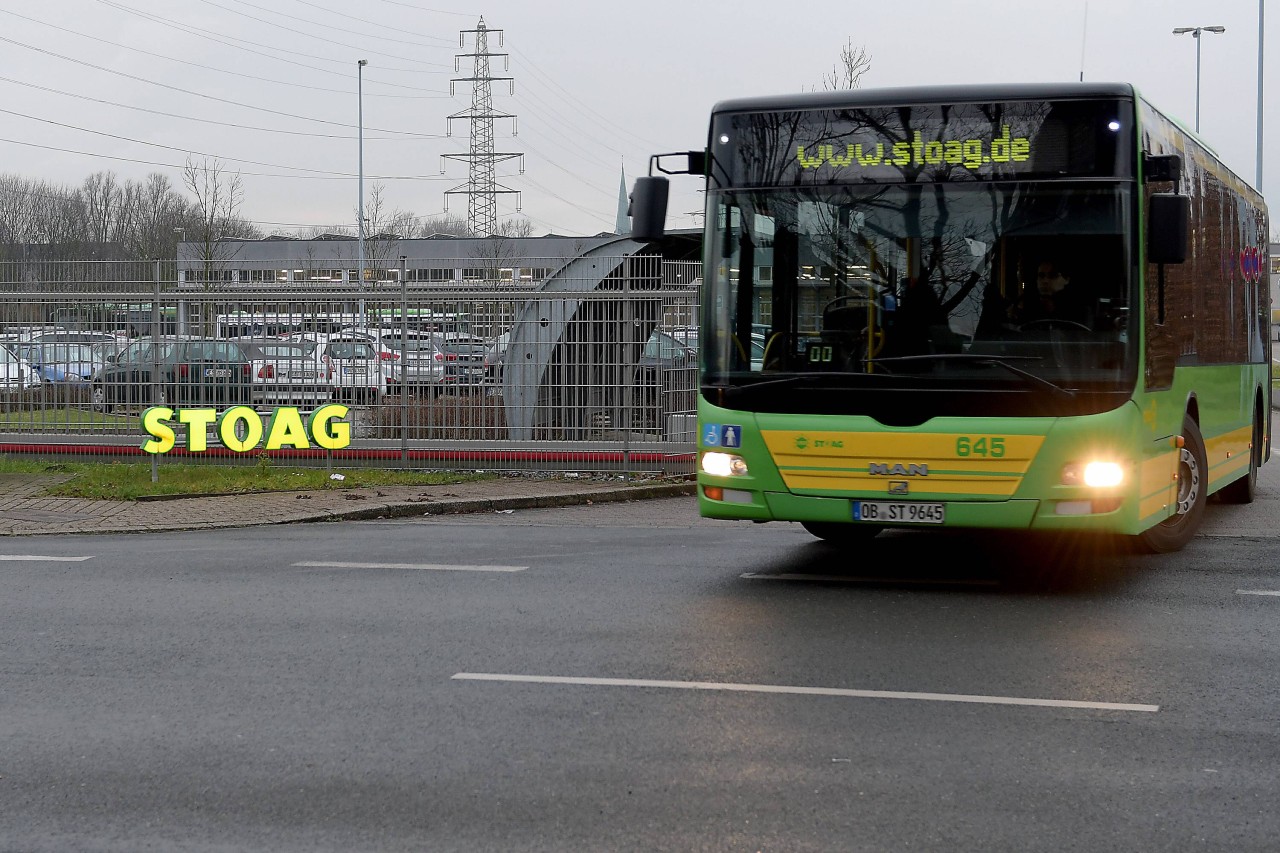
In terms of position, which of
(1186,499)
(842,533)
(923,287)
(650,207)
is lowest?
(842,533)

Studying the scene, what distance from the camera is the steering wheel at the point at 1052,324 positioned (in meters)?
8.41

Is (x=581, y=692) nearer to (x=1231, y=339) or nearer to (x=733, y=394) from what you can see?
(x=733, y=394)

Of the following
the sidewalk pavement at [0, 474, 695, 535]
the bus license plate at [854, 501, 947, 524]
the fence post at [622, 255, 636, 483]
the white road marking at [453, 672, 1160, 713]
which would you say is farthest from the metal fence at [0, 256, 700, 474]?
the white road marking at [453, 672, 1160, 713]

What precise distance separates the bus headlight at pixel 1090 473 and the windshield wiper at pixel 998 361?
15.6 inches

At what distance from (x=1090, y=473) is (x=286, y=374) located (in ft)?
33.0

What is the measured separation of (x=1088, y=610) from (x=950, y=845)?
4173mm

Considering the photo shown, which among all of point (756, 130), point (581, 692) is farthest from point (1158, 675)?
point (756, 130)

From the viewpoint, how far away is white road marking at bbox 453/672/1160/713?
239 inches

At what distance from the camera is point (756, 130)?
920cm

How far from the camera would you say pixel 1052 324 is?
8.43 m

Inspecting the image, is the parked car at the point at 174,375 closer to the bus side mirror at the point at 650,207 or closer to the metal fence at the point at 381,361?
the metal fence at the point at 381,361

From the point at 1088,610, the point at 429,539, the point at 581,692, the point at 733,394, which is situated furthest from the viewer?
the point at 429,539

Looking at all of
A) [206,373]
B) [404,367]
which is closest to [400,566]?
[404,367]

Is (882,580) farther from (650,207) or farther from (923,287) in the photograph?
(650,207)
